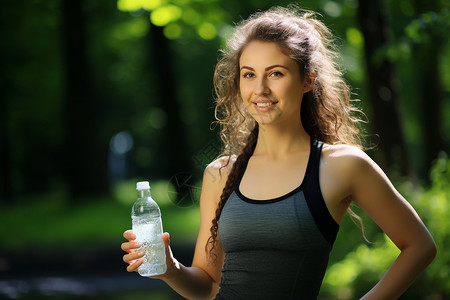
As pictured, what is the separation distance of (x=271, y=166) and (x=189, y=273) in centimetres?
56

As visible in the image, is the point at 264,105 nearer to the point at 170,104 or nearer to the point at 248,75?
the point at 248,75

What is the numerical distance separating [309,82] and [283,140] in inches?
10.2

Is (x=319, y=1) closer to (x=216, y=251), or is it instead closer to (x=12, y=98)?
(x=216, y=251)

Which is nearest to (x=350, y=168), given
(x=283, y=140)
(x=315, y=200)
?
(x=315, y=200)

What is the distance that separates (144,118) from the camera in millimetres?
30938

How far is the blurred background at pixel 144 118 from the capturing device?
22.5ft

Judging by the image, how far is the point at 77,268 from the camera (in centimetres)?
1146

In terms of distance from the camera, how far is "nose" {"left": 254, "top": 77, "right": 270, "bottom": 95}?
2479 mm

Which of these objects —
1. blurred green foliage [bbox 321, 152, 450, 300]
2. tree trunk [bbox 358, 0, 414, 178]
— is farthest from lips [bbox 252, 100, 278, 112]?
tree trunk [bbox 358, 0, 414, 178]

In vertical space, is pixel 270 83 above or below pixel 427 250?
above

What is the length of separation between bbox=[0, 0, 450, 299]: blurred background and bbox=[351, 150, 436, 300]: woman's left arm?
79 centimetres

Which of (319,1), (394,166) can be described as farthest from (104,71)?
(394,166)

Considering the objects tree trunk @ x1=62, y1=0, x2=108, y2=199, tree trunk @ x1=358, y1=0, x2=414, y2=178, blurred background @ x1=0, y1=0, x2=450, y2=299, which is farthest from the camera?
tree trunk @ x1=62, y1=0, x2=108, y2=199

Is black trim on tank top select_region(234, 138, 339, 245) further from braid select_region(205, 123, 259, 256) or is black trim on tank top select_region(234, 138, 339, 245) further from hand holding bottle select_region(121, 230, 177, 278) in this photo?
hand holding bottle select_region(121, 230, 177, 278)
